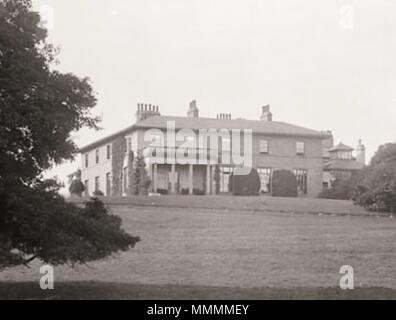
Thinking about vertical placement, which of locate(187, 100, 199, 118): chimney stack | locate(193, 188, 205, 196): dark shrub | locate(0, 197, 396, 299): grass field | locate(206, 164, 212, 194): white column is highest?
locate(187, 100, 199, 118): chimney stack

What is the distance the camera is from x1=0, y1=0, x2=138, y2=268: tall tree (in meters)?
17.0

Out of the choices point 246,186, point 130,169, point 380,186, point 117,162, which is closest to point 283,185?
point 246,186

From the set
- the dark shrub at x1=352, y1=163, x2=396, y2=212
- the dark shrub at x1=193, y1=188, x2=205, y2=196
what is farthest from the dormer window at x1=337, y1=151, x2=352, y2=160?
the dark shrub at x1=352, y1=163, x2=396, y2=212

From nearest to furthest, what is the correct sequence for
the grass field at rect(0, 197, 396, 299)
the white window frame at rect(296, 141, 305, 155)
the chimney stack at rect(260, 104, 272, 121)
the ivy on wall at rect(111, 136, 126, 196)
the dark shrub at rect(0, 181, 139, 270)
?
the dark shrub at rect(0, 181, 139, 270) → the grass field at rect(0, 197, 396, 299) → the ivy on wall at rect(111, 136, 126, 196) → the white window frame at rect(296, 141, 305, 155) → the chimney stack at rect(260, 104, 272, 121)

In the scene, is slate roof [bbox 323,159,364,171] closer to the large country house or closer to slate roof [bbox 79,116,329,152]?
the large country house

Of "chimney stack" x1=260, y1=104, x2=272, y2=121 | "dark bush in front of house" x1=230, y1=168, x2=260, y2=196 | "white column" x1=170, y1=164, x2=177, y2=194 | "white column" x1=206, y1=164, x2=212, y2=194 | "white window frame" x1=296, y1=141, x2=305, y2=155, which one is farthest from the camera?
"chimney stack" x1=260, y1=104, x2=272, y2=121

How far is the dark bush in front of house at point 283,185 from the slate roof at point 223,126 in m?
7.96

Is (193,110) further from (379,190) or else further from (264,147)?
(379,190)

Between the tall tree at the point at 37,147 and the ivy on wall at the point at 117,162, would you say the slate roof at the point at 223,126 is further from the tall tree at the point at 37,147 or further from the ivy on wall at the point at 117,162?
the tall tree at the point at 37,147

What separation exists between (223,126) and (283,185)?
9.26 m

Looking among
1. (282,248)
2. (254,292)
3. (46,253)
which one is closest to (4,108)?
(46,253)

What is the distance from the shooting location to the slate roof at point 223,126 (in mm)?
56625

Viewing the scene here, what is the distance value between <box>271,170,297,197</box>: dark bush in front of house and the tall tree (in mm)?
33269
